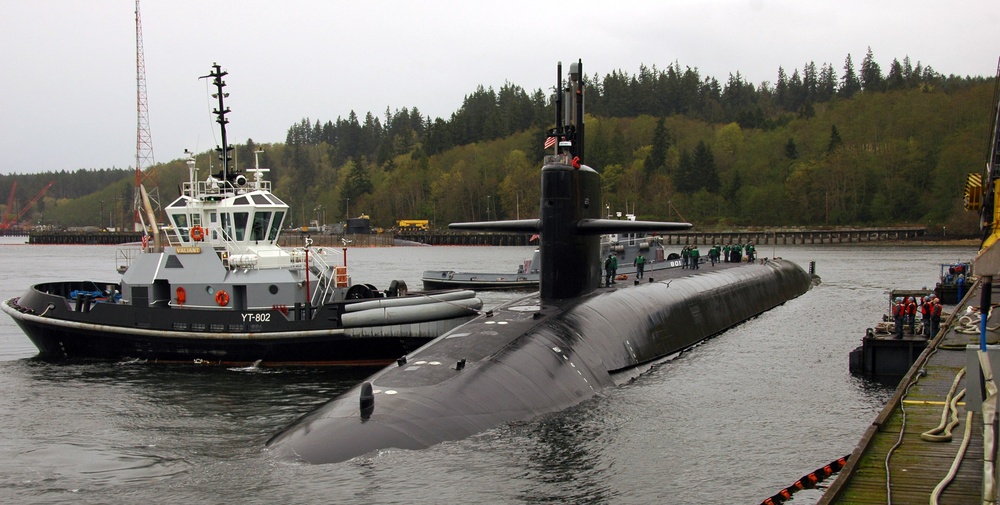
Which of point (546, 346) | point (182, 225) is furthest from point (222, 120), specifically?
point (546, 346)

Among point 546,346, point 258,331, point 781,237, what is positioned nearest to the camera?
point 546,346

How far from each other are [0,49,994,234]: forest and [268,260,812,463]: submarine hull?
85238 mm

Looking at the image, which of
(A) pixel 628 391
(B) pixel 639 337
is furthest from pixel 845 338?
(A) pixel 628 391

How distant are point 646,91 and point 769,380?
146969mm

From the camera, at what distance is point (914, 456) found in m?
11.2

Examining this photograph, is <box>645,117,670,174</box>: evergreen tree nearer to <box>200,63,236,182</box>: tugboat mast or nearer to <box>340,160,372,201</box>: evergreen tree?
<box>340,160,372,201</box>: evergreen tree

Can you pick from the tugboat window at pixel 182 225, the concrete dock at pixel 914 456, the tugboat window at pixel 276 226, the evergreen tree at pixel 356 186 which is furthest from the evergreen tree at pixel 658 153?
the concrete dock at pixel 914 456

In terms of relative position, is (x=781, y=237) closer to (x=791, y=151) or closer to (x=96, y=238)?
(x=791, y=151)

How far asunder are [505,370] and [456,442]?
257 cm

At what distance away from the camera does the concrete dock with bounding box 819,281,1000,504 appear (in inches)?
384

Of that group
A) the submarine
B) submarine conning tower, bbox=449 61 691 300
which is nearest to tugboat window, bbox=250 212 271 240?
submarine conning tower, bbox=449 61 691 300

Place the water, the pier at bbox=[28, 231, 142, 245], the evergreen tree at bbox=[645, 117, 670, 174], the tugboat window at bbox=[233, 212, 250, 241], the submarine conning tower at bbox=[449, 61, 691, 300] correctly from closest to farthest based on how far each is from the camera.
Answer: the water < the submarine conning tower at bbox=[449, 61, 691, 300] < the tugboat window at bbox=[233, 212, 250, 241] < the evergreen tree at bbox=[645, 117, 670, 174] < the pier at bbox=[28, 231, 142, 245]

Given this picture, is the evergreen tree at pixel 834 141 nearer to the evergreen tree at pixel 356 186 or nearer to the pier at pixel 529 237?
the pier at pixel 529 237

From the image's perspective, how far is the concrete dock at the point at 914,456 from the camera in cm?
975
